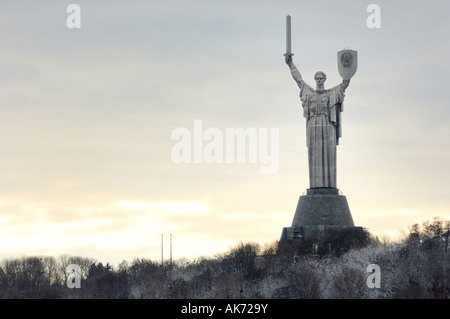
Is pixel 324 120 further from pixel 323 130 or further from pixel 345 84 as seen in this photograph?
pixel 345 84

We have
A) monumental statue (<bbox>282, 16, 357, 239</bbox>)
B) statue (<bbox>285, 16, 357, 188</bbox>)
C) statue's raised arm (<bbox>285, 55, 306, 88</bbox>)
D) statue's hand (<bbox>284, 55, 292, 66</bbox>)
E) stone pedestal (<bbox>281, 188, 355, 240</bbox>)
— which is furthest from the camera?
statue's raised arm (<bbox>285, 55, 306, 88</bbox>)

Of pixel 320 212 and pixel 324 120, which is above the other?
pixel 324 120

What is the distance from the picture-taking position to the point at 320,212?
98125 mm

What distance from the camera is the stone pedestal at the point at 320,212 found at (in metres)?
98.1

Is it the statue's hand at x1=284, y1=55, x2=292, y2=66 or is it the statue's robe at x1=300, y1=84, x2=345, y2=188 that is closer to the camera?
the statue's robe at x1=300, y1=84, x2=345, y2=188

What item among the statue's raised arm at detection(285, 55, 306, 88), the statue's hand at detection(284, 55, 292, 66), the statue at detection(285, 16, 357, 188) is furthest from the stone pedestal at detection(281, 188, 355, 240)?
the statue's hand at detection(284, 55, 292, 66)

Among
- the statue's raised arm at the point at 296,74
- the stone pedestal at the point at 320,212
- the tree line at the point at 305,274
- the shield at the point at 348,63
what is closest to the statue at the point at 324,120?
the shield at the point at 348,63

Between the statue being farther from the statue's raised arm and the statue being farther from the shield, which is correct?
the statue's raised arm

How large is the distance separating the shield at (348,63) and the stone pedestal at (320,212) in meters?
10.5

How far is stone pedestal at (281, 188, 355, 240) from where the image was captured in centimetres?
9812

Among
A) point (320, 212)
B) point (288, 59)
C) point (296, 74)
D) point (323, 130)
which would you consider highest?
point (288, 59)

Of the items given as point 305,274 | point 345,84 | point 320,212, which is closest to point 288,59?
point 345,84

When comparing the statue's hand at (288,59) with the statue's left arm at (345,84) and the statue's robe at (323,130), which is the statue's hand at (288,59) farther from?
the statue's left arm at (345,84)

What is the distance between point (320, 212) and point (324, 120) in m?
8.29
